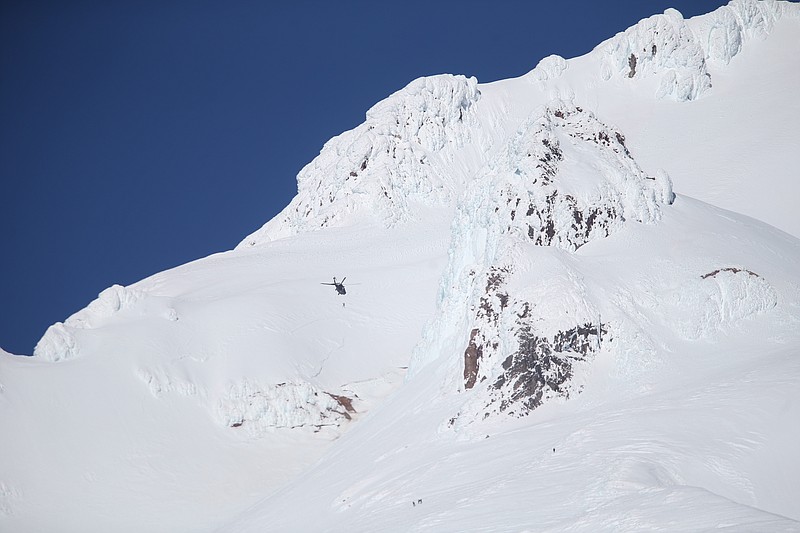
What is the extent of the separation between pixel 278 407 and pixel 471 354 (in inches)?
1139

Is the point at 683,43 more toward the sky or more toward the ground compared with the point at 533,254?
more toward the sky

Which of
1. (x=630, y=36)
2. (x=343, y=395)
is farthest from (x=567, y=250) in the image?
Result: (x=630, y=36)

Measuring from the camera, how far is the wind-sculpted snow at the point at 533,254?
42.7 metres

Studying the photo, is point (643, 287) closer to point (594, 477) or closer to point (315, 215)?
point (594, 477)

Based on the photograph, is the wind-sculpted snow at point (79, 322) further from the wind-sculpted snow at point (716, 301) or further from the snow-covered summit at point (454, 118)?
the wind-sculpted snow at point (716, 301)

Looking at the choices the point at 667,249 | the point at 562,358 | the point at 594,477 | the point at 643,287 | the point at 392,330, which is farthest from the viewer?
the point at 392,330

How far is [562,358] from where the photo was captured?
4234 cm

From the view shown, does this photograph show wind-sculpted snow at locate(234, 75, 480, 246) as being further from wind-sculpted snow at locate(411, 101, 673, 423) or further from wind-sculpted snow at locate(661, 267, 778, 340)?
wind-sculpted snow at locate(661, 267, 778, 340)

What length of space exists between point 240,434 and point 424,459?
30537mm

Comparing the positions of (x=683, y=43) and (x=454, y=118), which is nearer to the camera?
(x=454, y=118)

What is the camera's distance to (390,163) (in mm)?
110375

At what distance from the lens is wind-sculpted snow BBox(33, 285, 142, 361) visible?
71500mm

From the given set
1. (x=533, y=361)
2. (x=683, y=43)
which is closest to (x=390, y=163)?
(x=683, y=43)

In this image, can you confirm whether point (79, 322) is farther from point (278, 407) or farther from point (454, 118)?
point (454, 118)
